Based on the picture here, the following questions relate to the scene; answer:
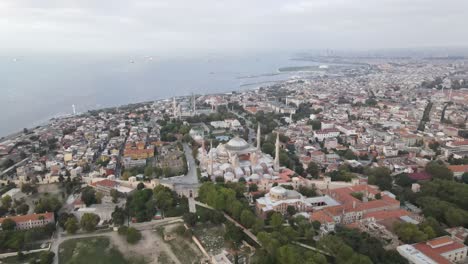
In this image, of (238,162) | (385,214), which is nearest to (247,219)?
(385,214)

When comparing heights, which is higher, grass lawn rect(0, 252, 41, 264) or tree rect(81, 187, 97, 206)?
tree rect(81, 187, 97, 206)

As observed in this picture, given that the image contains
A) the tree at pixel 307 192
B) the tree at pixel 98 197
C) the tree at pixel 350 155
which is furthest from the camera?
the tree at pixel 350 155

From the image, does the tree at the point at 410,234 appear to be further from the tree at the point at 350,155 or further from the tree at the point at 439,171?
the tree at the point at 350,155

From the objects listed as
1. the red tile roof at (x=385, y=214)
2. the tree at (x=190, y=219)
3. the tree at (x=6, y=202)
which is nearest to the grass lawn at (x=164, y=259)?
the tree at (x=190, y=219)

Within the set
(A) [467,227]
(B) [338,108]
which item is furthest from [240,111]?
(A) [467,227]

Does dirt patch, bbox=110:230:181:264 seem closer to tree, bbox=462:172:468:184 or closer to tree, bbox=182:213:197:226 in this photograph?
tree, bbox=182:213:197:226

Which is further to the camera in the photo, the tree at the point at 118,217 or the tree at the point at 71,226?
the tree at the point at 118,217

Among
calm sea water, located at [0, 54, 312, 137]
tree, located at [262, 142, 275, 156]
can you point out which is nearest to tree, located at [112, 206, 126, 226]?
tree, located at [262, 142, 275, 156]

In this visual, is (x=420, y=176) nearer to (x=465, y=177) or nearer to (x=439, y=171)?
(x=439, y=171)
